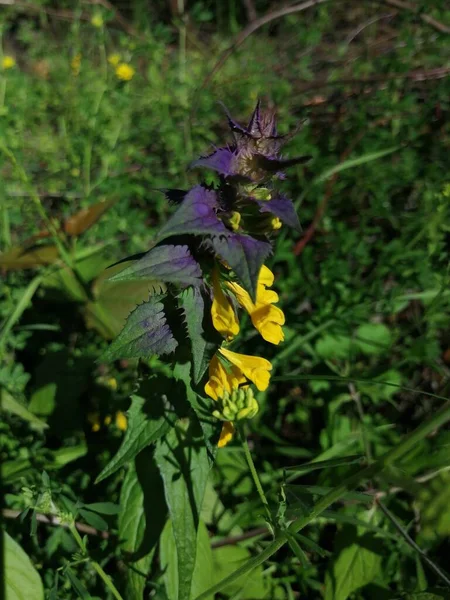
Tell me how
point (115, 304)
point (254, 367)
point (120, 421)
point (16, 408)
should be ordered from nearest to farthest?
1. point (254, 367)
2. point (16, 408)
3. point (120, 421)
4. point (115, 304)

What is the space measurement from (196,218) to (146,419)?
438 mm

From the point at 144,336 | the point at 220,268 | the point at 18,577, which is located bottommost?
the point at 18,577

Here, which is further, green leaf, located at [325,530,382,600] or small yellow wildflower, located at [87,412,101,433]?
small yellow wildflower, located at [87,412,101,433]

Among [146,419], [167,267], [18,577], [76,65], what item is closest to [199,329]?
[167,267]

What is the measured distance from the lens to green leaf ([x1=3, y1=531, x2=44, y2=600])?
99cm

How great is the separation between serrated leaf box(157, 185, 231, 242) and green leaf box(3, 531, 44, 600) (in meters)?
0.76

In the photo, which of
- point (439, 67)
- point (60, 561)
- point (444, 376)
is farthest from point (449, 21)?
point (60, 561)

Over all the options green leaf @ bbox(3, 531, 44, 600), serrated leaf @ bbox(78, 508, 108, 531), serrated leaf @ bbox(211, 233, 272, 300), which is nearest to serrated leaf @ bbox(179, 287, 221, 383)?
serrated leaf @ bbox(211, 233, 272, 300)

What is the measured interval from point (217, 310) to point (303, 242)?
1105 mm

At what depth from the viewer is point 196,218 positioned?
748 millimetres

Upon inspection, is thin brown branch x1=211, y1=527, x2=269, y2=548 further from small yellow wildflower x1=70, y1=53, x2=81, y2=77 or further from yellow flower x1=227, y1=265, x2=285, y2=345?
small yellow wildflower x1=70, y1=53, x2=81, y2=77

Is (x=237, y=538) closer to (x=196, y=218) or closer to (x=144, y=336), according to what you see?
(x=144, y=336)

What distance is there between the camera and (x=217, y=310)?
0.86 metres

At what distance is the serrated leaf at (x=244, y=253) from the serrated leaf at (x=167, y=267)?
88mm
